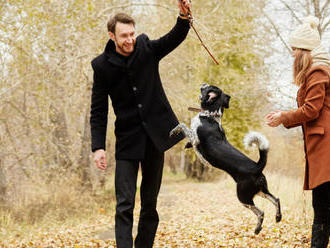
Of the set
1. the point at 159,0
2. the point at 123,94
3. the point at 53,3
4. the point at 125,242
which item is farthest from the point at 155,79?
the point at 159,0

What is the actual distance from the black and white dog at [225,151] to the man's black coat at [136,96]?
0.74ft

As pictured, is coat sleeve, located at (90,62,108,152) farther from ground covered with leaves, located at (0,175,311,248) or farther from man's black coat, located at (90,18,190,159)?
ground covered with leaves, located at (0,175,311,248)

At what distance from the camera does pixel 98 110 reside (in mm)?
3582

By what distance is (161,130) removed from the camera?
11.5 feet

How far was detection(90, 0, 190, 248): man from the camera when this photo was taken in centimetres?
342

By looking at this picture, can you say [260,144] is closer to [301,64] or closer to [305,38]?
[301,64]

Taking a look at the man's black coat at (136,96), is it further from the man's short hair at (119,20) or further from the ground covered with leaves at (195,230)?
the ground covered with leaves at (195,230)

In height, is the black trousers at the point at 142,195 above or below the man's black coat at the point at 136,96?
below

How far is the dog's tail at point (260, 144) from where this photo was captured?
3.06 meters

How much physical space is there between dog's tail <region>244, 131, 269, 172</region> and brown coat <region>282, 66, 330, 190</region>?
0.24 metres

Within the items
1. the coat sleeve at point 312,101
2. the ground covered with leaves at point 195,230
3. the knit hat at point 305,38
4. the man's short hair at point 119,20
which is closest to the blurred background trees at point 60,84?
the ground covered with leaves at point 195,230

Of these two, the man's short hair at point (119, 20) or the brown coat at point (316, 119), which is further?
the man's short hair at point (119, 20)

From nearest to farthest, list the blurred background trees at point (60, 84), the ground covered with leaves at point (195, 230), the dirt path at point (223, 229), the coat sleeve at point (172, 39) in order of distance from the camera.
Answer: the coat sleeve at point (172, 39) → the dirt path at point (223, 229) → the ground covered with leaves at point (195, 230) → the blurred background trees at point (60, 84)

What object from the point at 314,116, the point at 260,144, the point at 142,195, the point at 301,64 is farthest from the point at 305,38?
the point at 142,195
